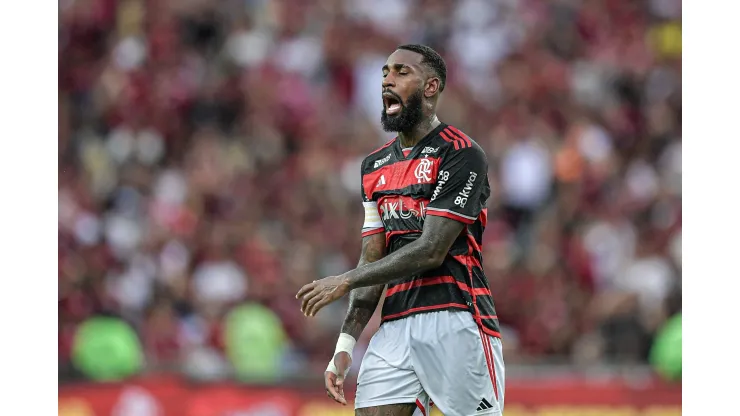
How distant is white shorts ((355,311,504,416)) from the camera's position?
5.06 meters

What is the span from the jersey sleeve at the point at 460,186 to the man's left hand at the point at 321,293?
21.5 inches

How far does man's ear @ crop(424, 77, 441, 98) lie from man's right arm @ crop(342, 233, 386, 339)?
73 cm

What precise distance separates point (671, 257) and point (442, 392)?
281 inches

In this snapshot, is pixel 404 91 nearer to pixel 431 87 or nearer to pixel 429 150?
pixel 431 87

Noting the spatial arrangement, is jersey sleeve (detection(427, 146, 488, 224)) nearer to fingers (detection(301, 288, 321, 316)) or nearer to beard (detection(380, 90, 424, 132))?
beard (detection(380, 90, 424, 132))

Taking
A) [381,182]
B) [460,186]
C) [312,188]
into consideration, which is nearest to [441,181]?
[460,186]

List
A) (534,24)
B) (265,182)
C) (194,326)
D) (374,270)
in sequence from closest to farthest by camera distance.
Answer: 1. (374,270)
2. (194,326)
3. (265,182)
4. (534,24)

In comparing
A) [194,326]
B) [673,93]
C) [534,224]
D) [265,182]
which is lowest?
[194,326]

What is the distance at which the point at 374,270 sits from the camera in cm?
495

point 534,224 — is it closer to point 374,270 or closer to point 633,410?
point 633,410

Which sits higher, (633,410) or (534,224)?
(534,224)

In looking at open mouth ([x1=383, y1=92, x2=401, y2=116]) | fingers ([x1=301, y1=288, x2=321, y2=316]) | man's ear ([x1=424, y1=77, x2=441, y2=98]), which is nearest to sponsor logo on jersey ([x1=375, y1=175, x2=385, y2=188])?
open mouth ([x1=383, y1=92, x2=401, y2=116])

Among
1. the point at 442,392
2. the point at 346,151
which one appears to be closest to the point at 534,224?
the point at 346,151

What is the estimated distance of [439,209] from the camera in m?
5.00
